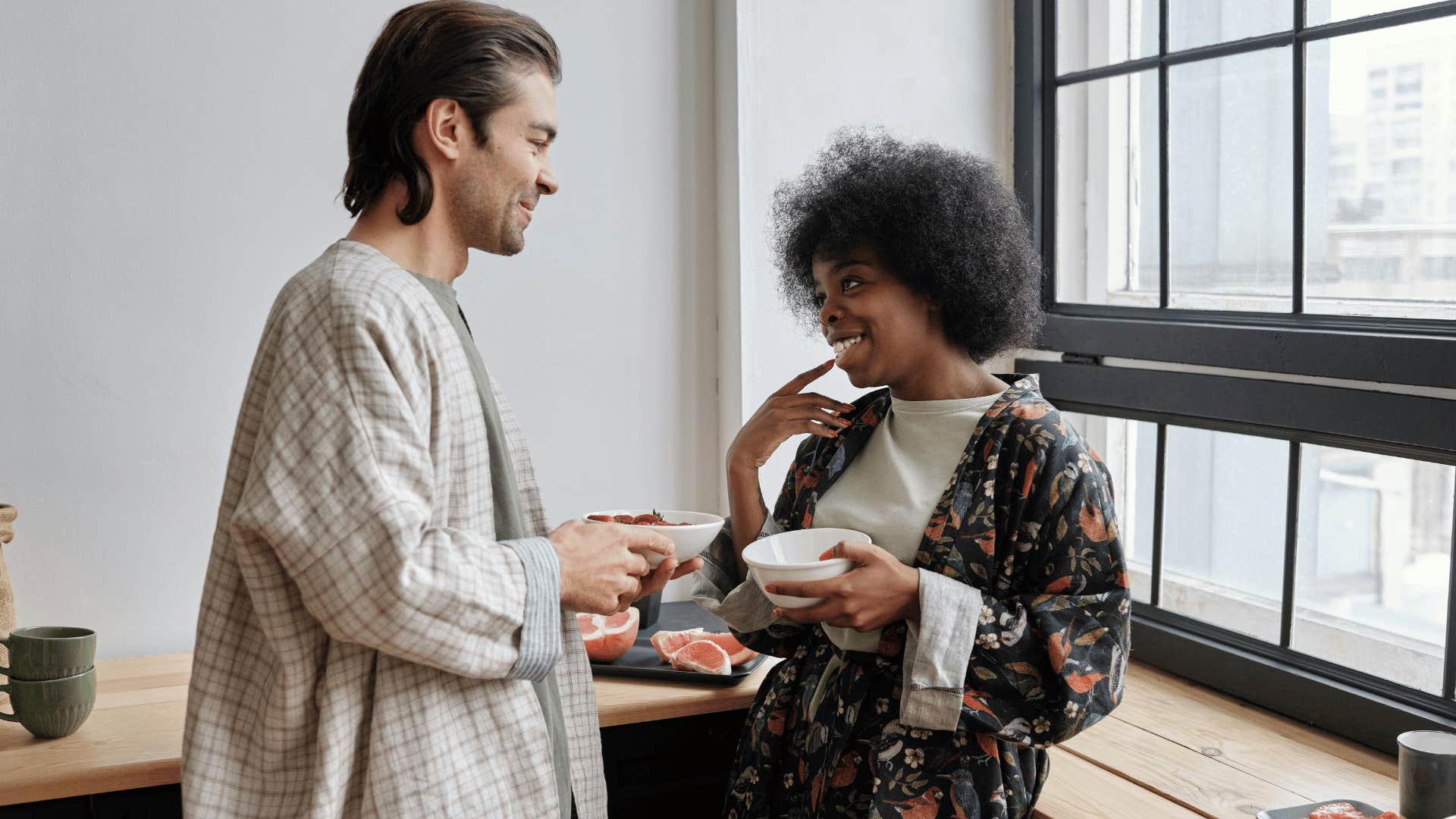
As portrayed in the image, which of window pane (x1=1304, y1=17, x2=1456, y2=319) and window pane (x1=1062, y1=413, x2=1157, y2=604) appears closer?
window pane (x1=1304, y1=17, x2=1456, y2=319)

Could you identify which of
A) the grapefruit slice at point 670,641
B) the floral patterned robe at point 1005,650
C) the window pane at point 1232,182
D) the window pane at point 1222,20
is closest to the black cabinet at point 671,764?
the grapefruit slice at point 670,641

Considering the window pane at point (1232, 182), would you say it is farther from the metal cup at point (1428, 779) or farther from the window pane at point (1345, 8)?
the metal cup at point (1428, 779)

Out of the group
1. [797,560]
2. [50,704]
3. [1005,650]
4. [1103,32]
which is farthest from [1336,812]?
[50,704]

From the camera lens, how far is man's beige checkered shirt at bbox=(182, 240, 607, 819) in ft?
3.66

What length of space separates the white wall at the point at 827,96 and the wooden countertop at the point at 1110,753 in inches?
28.6

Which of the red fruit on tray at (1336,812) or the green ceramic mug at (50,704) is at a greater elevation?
the green ceramic mug at (50,704)

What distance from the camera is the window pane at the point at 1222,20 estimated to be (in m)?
2.01

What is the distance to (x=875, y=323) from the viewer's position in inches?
61.0

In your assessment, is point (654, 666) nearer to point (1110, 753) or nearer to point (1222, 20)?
point (1110, 753)

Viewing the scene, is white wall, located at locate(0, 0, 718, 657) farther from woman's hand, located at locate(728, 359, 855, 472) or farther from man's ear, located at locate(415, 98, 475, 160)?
man's ear, located at locate(415, 98, 475, 160)

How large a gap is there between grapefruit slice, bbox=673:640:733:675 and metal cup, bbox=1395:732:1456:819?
3.04 ft

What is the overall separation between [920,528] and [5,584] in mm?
1474

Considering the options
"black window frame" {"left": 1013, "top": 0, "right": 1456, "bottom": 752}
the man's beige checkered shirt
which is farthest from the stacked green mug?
"black window frame" {"left": 1013, "top": 0, "right": 1456, "bottom": 752}

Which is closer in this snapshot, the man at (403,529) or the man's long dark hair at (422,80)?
the man at (403,529)
